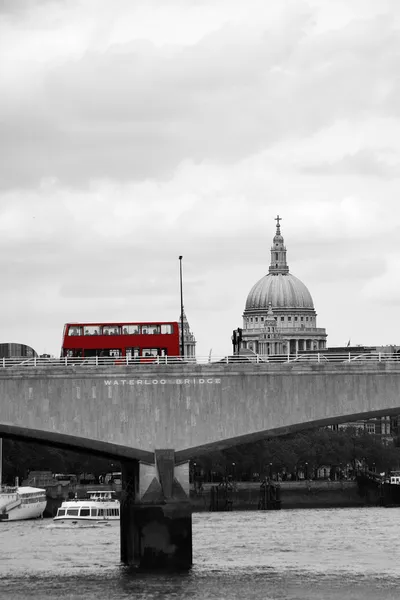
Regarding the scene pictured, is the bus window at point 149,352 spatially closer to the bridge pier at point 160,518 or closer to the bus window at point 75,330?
the bus window at point 75,330

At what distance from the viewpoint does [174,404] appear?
303 ft

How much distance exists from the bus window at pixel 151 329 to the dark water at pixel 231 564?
12251 millimetres

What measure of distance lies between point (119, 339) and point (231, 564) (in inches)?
518

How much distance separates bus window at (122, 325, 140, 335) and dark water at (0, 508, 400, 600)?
477 inches

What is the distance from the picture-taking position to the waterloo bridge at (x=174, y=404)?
9175cm

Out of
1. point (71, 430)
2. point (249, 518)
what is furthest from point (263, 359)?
point (249, 518)

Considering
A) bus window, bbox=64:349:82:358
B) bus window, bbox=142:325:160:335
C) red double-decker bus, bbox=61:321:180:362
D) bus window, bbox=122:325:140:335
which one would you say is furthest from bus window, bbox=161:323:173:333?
bus window, bbox=64:349:82:358

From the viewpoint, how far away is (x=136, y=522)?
8906 cm

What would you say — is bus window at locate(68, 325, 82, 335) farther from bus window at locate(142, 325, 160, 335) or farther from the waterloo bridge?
the waterloo bridge

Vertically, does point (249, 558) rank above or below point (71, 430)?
below

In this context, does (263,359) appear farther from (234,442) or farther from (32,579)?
(32,579)

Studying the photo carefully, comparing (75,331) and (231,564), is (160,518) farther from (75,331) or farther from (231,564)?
(75,331)

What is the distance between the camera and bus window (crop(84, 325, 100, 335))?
97.7 metres

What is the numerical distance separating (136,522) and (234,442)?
7.26 m
